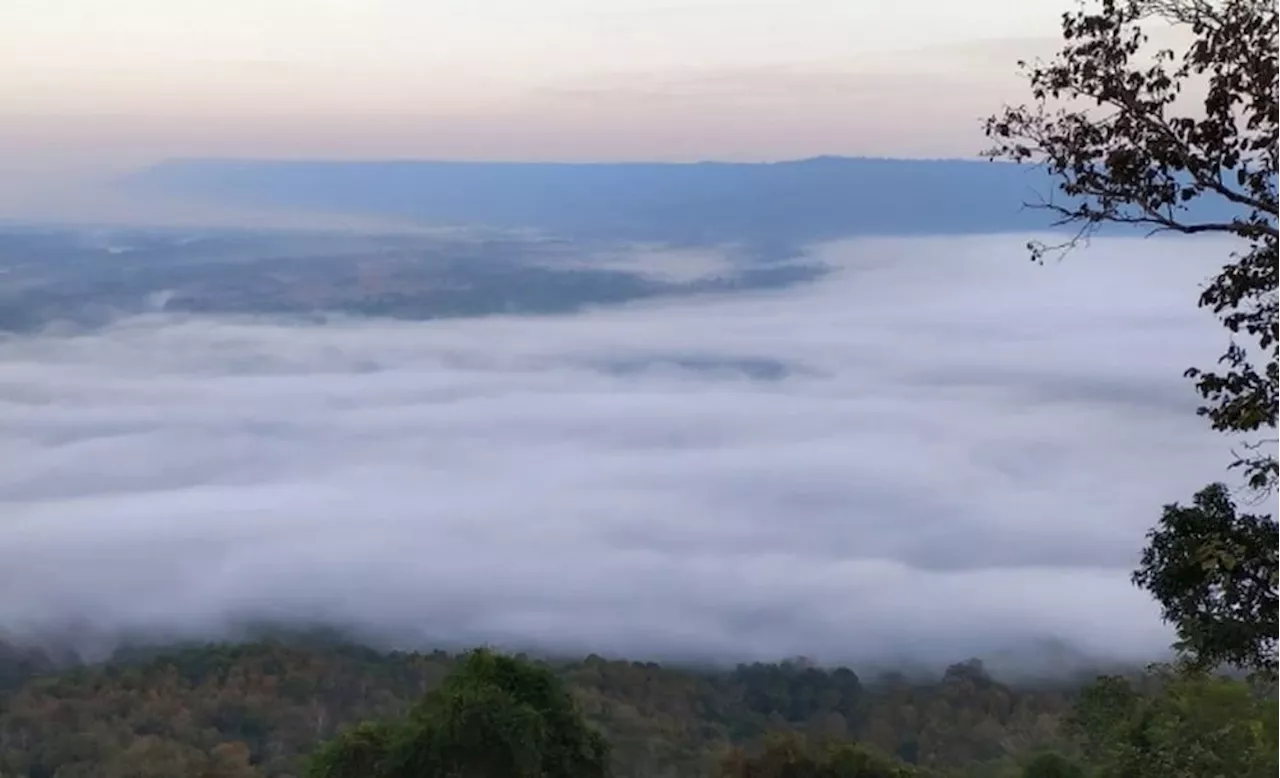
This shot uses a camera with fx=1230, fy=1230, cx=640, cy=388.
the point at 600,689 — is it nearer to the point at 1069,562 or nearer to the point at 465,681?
the point at 465,681

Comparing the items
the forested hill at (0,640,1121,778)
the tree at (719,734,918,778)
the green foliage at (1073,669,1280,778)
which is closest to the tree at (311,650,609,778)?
the tree at (719,734,918,778)

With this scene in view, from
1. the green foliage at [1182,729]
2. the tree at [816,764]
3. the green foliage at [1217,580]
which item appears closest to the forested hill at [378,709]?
the tree at [816,764]

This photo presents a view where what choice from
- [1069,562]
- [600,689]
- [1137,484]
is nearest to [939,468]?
[1137,484]

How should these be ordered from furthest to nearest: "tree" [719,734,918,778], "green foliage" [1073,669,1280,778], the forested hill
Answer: the forested hill < "tree" [719,734,918,778] < "green foliage" [1073,669,1280,778]

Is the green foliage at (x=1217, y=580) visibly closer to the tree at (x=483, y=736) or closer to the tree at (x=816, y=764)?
the tree at (x=483, y=736)

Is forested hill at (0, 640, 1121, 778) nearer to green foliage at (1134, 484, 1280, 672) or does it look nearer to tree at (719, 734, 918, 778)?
tree at (719, 734, 918, 778)
